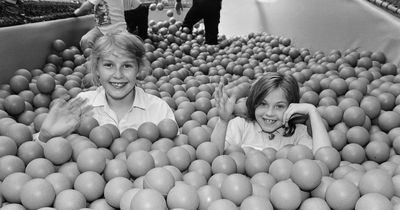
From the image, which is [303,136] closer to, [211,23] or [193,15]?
[211,23]

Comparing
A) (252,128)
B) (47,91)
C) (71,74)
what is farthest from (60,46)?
(252,128)

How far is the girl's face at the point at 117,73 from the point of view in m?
1.70

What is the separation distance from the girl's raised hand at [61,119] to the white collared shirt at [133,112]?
0.46ft

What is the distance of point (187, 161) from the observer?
144cm

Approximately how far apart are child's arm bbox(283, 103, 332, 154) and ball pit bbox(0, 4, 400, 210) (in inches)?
4.7

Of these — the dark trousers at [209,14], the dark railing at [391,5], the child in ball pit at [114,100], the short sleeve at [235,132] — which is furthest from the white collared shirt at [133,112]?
the dark trousers at [209,14]

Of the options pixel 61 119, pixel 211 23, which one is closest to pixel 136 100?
pixel 61 119

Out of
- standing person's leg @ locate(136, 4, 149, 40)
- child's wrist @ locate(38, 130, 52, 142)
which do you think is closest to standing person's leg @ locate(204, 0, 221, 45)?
standing person's leg @ locate(136, 4, 149, 40)

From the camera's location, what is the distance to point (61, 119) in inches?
64.0

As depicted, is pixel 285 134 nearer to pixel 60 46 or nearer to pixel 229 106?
pixel 229 106

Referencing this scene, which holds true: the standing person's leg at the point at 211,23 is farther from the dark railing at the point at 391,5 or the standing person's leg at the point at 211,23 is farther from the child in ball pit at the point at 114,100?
the child in ball pit at the point at 114,100

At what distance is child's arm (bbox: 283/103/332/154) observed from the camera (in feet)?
5.35

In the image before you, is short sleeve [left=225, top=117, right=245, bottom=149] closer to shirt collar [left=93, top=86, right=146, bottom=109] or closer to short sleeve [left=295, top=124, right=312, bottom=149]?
short sleeve [left=295, top=124, right=312, bottom=149]

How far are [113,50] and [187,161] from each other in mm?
632
